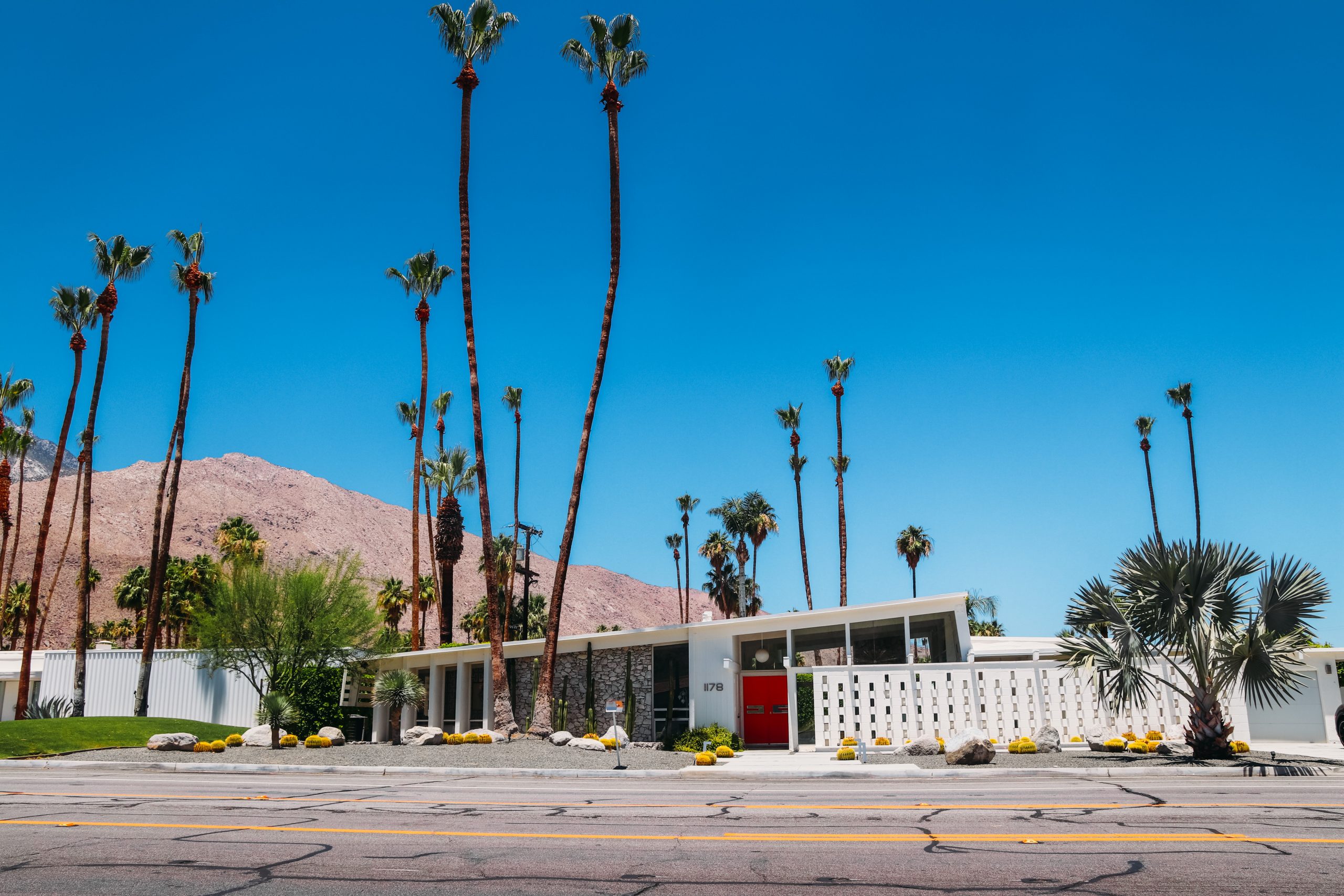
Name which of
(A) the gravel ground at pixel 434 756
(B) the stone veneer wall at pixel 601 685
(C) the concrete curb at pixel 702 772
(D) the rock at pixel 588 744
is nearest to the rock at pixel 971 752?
(C) the concrete curb at pixel 702 772

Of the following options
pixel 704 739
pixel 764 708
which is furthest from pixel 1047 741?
pixel 764 708

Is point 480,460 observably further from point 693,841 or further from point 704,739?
point 693,841

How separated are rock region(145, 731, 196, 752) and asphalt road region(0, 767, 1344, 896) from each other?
11324mm

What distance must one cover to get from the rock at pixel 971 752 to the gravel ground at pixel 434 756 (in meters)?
5.99

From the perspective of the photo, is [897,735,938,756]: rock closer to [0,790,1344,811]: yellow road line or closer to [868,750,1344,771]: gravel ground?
[868,750,1344,771]: gravel ground

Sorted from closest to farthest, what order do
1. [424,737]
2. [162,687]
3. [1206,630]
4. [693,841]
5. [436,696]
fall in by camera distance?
1. [693,841]
2. [1206,630]
3. [424,737]
4. [436,696]
5. [162,687]

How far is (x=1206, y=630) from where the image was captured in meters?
18.2

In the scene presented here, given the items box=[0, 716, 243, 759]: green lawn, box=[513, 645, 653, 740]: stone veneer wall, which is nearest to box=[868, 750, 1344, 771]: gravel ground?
box=[513, 645, 653, 740]: stone veneer wall

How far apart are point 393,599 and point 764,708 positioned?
3462 cm

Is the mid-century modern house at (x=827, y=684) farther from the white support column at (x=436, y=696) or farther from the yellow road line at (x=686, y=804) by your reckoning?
the yellow road line at (x=686, y=804)

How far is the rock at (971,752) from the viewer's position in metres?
18.3

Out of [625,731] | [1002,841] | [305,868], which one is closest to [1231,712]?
[625,731]

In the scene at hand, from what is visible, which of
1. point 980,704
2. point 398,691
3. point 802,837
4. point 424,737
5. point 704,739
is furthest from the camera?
point 398,691

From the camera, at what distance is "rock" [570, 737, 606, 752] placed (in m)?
24.7
